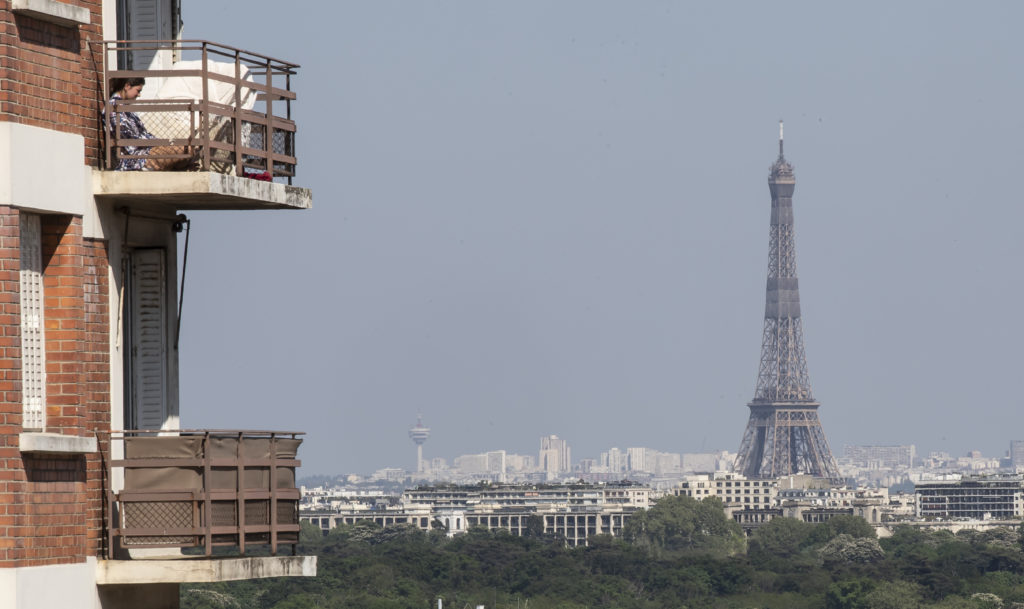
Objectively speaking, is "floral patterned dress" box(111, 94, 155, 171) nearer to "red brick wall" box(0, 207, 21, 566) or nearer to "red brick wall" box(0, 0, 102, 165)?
"red brick wall" box(0, 0, 102, 165)

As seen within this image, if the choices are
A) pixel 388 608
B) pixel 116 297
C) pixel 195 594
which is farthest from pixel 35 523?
pixel 388 608

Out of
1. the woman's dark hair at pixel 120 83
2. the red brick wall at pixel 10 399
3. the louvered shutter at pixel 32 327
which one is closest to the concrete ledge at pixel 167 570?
the red brick wall at pixel 10 399

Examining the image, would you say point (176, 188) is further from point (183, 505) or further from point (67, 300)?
point (183, 505)

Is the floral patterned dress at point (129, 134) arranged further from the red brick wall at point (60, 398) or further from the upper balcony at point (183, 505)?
the upper balcony at point (183, 505)

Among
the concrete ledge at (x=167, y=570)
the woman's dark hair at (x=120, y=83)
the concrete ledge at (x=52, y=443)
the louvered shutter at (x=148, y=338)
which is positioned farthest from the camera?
the louvered shutter at (x=148, y=338)

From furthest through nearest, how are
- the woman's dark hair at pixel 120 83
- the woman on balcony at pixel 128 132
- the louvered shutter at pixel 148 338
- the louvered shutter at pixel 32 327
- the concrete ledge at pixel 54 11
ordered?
the louvered shutter at pixel 148 338
the woman's dark hair at pixel 120 83
the woman on balcony at pixel 128 132
the louvered shutter at pixel 32 327
the concrete ledge at pixel 54 11

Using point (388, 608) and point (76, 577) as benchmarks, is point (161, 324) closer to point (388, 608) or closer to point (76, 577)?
point (76, 577)

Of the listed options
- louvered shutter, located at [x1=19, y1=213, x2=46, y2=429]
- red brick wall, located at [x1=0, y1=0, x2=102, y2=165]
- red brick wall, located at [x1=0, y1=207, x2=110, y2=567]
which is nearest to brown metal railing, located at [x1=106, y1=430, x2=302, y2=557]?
red brick wall, located at [x1=0, y1=207, x2=110, y2=567]
